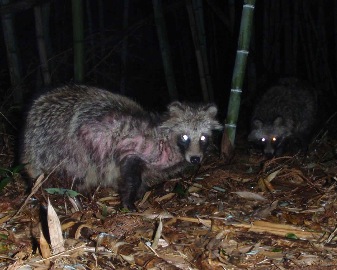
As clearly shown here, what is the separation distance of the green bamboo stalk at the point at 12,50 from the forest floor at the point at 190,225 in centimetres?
163

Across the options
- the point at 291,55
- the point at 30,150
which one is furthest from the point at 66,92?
the point at 291,55

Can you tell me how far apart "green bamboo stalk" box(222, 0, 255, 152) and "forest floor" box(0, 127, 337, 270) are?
492mm

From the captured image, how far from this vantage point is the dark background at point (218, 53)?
8.30 m

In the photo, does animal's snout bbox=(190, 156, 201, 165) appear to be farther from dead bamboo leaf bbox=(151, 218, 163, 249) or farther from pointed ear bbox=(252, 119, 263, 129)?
pointed ear bbox=(252, 119, 263, 129)

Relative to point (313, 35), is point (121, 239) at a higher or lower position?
lower

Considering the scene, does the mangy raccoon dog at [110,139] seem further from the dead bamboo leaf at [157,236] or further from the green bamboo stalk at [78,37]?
the dead bamboo leaf at [157,236]

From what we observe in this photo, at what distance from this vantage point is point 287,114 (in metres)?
8.06

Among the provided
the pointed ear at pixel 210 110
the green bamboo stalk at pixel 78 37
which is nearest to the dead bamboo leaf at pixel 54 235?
the pointed ear at pixel 210 110

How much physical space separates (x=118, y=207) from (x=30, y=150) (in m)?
0.93

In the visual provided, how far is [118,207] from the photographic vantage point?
4852 millimetres

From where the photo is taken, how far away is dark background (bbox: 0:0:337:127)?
8297 millimetres

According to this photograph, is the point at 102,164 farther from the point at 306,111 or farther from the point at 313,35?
the point at 313,35

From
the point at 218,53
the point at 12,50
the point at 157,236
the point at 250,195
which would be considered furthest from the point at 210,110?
the point at 218,53

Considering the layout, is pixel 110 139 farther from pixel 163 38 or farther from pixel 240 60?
pixel 163 38
